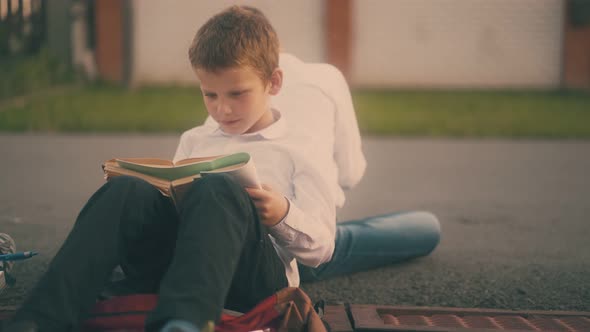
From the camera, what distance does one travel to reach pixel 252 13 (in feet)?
9.32

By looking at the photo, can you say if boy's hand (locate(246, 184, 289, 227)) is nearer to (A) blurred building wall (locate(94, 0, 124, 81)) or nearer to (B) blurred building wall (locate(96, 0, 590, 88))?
(B) blurred building wall (locate(96, 0, 590, 88))

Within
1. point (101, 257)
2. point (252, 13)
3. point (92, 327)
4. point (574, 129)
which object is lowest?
point (574, 129)

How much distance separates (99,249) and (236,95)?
2.43 feet

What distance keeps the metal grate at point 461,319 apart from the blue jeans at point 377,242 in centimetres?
48

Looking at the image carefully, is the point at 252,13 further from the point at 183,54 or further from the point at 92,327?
the point at 183,54

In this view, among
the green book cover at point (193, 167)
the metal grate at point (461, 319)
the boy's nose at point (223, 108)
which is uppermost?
the boy's nose at point (223, 108)

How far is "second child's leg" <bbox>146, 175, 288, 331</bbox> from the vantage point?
82.4 inches

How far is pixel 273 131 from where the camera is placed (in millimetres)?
2904

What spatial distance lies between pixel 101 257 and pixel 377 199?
350 cm

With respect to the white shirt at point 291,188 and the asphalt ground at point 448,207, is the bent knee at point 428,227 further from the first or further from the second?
the white shirt at point 291,188

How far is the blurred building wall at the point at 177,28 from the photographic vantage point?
16.1m

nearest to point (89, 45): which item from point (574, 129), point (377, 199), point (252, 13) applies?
point (574, 129)

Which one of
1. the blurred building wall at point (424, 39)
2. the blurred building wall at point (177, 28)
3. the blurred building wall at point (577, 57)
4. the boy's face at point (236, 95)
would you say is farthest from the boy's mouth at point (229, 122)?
the blurred building wall at point (577, 57)

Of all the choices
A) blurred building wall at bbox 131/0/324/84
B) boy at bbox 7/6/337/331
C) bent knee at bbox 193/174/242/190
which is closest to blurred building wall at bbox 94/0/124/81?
blurred building wall at bbox 131/0/324/84
